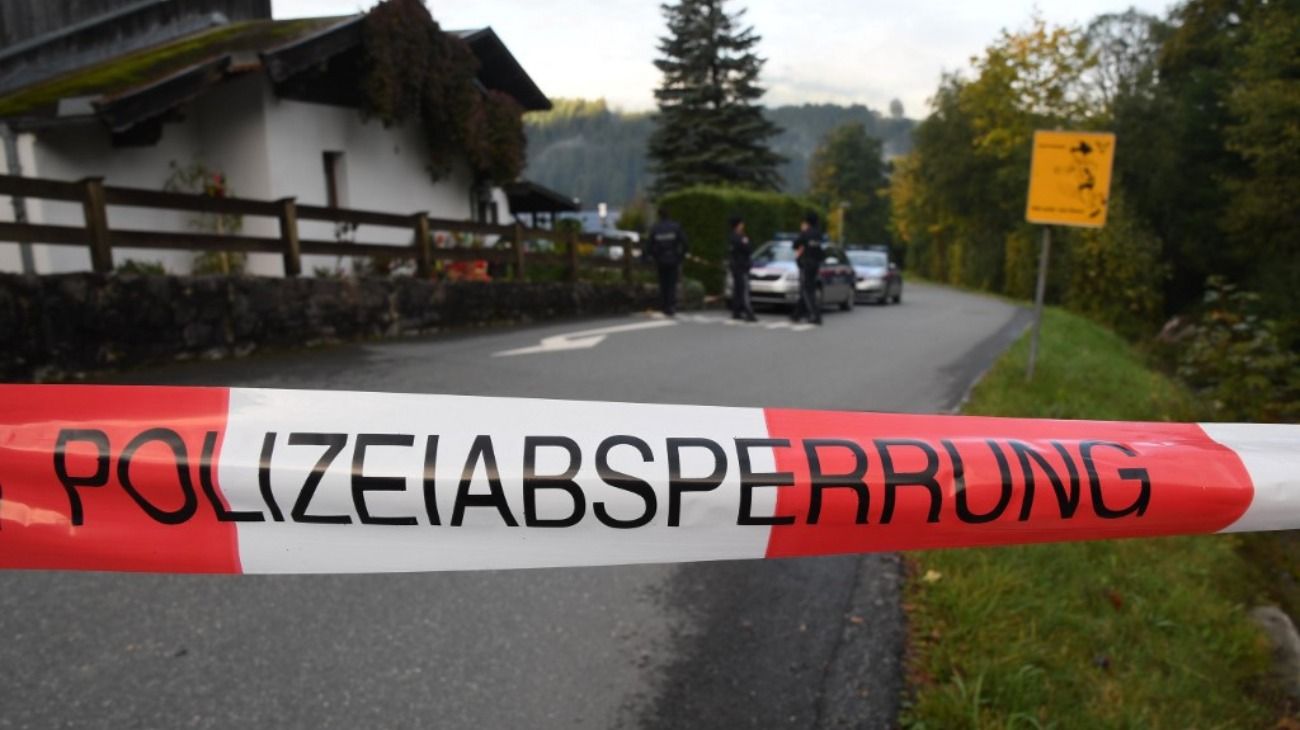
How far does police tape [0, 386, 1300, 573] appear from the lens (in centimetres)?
144

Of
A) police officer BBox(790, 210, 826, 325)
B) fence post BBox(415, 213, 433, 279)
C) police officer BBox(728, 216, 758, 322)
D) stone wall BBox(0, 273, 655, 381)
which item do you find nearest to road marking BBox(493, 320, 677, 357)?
stone wall BBox(0, 273, 655, 381)

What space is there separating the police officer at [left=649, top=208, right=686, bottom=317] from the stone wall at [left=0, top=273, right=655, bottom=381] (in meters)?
4.36

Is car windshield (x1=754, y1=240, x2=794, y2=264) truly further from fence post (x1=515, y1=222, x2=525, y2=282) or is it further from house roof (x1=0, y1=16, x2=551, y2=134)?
house roof (x1=0, y1=16, x2=551, y2=134)

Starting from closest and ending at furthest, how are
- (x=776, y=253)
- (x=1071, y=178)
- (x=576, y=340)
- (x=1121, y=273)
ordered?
(x=1071, y=178)
(x=576, y=340)
(x=776, y=253)
(x=1121, y=273)

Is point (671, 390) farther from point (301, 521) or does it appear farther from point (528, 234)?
point (528, 234)

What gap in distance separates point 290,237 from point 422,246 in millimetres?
2546

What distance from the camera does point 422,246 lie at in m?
12.1

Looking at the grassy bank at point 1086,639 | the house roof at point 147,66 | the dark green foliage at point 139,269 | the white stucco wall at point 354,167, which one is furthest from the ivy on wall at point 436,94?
the grassy bank at point 1086,639

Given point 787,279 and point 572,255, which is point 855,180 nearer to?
point 787,279

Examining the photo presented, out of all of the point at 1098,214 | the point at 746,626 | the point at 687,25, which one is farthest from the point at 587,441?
the point at 687,25

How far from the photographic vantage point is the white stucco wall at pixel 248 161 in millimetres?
12305

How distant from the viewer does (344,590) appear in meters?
3.38

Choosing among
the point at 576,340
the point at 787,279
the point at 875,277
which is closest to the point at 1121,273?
the point at 875,277

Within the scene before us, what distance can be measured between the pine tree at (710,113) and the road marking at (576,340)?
2945 cm
